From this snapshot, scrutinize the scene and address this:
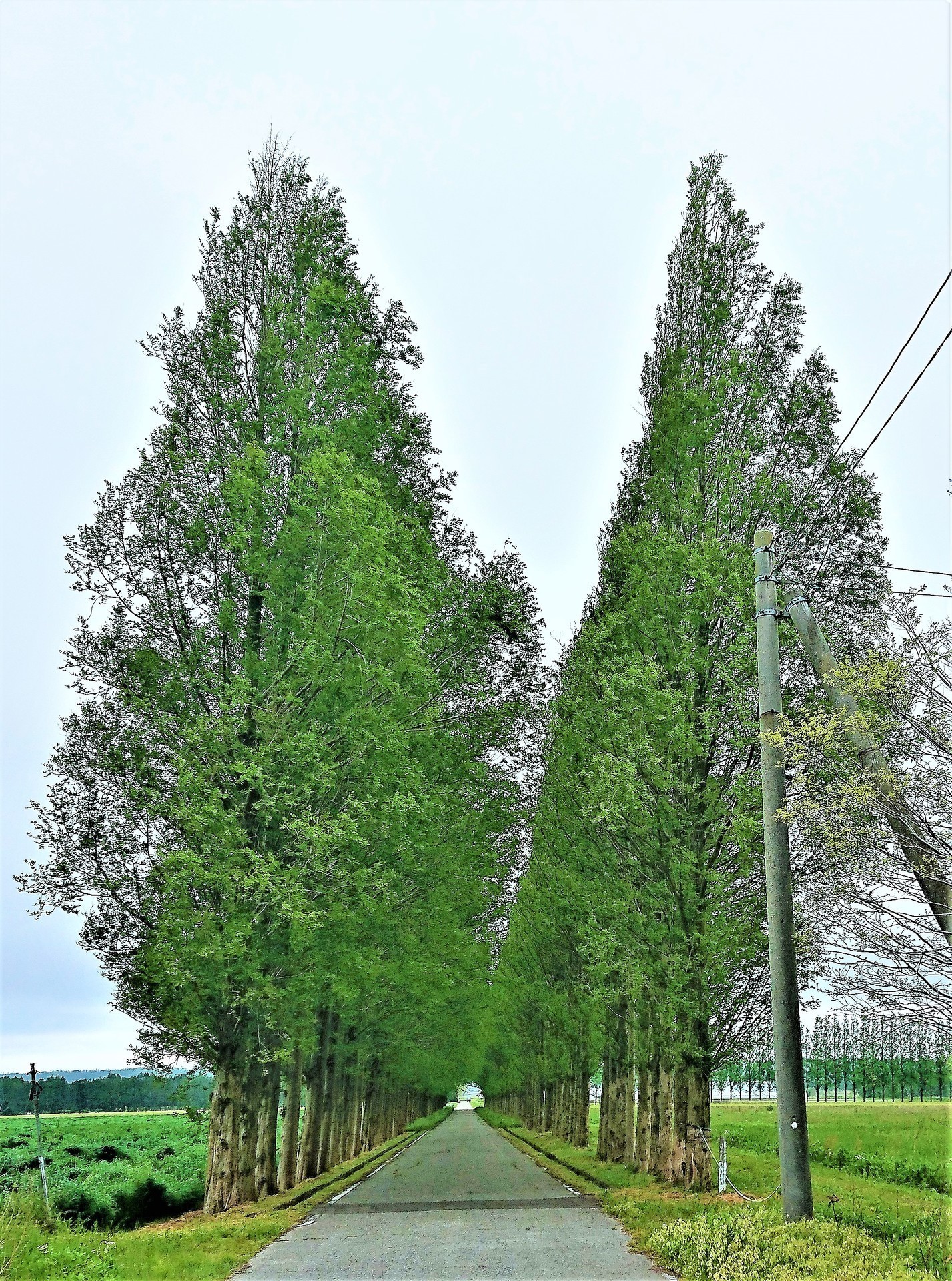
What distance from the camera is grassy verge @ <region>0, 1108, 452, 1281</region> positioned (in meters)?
9.59

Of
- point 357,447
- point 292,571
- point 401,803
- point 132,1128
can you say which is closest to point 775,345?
point 357,447

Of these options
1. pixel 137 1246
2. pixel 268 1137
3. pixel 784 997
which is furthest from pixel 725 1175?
pixel 268 1137

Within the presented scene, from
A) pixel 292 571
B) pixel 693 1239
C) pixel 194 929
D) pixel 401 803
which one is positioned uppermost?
pixel 292 571

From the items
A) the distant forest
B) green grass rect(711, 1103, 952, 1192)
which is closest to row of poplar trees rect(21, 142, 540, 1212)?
green grass rect(711, 1103, 952, 1192)

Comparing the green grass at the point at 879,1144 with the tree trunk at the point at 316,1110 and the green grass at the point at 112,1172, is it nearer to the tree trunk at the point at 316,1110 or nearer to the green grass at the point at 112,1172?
the tree trunk at the point at 316,1110

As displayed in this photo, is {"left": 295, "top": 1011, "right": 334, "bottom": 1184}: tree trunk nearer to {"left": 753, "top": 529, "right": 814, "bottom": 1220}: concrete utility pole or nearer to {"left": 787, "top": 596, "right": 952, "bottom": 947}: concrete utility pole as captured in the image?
{"left": 753, "top": 529, "right": 814, "bottom": 1220}: concrete utility pole

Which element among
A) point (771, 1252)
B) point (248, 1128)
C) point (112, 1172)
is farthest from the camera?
point (112, 1172)

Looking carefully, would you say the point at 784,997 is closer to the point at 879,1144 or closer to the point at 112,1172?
the point at 879,1144

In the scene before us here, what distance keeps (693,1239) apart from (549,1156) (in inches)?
825

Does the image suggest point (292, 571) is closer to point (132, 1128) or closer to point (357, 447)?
point (357, 447)

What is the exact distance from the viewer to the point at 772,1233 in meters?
Answer: 9.09

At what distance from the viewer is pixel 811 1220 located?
922 centimetres

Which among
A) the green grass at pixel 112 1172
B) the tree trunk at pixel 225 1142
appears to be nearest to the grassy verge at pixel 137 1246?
the tree trunk at pixel 225 1142

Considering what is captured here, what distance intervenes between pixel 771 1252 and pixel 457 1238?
5373 mm
